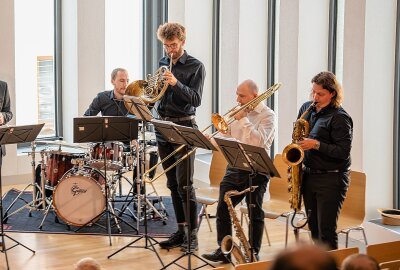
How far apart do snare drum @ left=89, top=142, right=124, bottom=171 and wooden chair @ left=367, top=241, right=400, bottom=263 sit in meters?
3.37

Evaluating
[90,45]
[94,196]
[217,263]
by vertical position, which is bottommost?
[217,263]

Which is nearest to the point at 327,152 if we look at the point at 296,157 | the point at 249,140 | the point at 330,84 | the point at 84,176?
the point at 296,157

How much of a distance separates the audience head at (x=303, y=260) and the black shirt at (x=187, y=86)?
4319 millimetres

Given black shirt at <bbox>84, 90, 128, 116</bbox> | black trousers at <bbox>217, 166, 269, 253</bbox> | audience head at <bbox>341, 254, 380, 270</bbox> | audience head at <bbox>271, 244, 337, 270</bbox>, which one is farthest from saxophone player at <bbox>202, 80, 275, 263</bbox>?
audience head at <bbox>271, 244, 337, 270</bbox>

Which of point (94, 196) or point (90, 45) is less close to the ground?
point (90, 45)

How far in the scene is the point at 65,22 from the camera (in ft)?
31.9

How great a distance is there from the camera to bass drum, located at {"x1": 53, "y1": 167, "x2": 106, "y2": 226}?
666 cm

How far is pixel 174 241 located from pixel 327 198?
1.89 meters

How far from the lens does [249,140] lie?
207 inches

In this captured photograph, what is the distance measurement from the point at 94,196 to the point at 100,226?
0.41 m

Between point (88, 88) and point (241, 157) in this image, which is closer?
point (241, 157)

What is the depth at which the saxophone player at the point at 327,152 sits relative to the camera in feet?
15.2

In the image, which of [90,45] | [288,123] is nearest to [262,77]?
[288,123]

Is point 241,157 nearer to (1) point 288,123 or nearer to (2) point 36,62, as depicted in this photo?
(1) point 288,123
